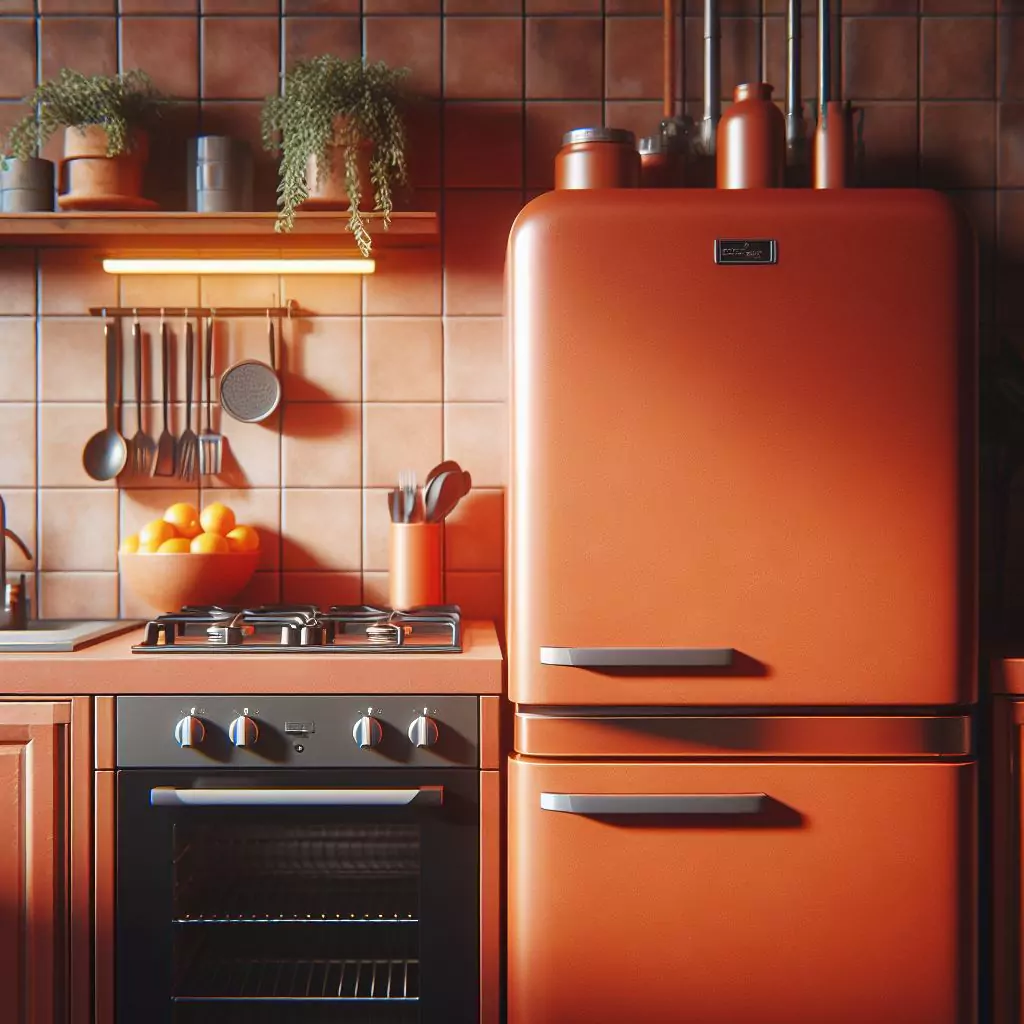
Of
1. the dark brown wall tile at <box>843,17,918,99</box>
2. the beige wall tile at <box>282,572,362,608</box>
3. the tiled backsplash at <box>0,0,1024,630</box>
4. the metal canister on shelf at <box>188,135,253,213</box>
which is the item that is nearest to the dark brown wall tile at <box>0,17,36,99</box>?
the tiled backsplash at <box>0,0,1024,630</box>

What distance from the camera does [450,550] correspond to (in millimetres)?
2111

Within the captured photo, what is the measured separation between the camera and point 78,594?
2.10 meters

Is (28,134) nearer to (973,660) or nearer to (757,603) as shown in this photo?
(757,603)

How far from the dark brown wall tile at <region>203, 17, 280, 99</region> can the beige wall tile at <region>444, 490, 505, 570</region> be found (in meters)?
1.02

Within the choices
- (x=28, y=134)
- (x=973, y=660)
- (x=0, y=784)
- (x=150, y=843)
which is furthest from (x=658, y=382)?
(x=28, y=134)

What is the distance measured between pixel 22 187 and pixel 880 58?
1859 mm

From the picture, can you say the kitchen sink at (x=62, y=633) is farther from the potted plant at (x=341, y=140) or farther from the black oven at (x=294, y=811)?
the potted plant at (x=341, y=140)

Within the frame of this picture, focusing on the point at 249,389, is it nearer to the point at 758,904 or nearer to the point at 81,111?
the point at 81,111

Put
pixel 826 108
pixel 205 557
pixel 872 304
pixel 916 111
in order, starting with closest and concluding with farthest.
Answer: pixel 872 304
pixel 826 108
pixel 205 557
pixel 916 111

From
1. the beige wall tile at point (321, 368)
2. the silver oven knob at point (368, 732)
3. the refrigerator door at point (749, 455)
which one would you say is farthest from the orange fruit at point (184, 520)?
the refrigerator door at point (749, 455)

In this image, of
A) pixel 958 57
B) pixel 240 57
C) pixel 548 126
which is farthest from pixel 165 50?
pixel 958 57

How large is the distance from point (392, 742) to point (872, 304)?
1.03m

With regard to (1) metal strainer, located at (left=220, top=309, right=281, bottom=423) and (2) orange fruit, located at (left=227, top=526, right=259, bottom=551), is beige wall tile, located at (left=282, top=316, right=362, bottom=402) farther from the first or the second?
(2) orange fruit, located at (left=227, top=526, right=259, bottom=551)

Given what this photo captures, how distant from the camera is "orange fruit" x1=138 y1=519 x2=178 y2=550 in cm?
190
